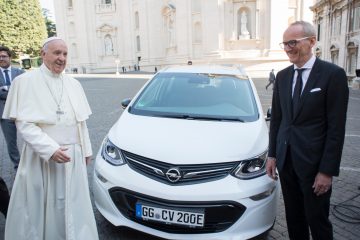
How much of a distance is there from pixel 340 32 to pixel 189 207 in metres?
23.1

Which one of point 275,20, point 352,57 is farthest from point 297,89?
point 275,20

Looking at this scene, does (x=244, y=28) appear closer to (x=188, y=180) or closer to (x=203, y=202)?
(x=188, y=180)

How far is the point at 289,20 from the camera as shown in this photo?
1393 inches

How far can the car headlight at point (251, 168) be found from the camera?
283cm

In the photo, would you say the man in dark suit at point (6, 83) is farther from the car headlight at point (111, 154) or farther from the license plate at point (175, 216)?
the license plate at point (175, 216)

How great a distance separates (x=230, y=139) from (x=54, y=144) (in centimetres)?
160

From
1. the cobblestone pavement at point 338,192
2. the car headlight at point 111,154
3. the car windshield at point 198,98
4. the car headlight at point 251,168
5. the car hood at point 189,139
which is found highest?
the car windshield at point 198,98

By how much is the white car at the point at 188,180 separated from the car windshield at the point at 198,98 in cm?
27

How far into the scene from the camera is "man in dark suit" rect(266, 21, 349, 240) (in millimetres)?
2234

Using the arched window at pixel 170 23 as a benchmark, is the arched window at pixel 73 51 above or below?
below

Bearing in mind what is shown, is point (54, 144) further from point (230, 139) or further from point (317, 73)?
point (317, 73)

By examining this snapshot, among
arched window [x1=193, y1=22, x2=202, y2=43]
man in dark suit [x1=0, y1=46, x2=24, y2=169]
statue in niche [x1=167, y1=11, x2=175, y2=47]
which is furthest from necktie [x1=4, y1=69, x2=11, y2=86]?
statue in niche [x1=167, y1=11, x2=175, y2=47]

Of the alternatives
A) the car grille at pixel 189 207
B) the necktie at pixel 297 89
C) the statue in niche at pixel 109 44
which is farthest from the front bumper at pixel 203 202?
the statue in niche at pixel 109 44

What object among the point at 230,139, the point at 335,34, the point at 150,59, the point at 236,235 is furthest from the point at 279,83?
the point at 150,59
